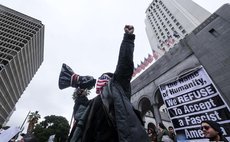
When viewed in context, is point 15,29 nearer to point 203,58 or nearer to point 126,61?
point 203,58

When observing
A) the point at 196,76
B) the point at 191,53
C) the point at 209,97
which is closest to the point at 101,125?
the point at 209,97

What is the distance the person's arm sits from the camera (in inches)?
72.1

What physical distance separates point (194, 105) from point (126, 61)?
3.13m

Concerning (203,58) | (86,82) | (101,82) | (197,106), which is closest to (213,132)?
(197,106)

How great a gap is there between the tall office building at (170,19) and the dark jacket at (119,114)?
3977cm

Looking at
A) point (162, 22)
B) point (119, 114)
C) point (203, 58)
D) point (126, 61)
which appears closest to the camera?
point (119, 114)

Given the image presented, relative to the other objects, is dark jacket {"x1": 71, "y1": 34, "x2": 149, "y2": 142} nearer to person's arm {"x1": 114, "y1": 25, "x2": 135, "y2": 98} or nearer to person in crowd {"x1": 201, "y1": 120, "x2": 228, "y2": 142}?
person's arm {"x1": 114, "y1": 25, "x2": 135, "y2": 98}

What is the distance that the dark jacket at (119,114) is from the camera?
1.48 metres

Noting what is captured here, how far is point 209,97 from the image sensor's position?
3.79 metres

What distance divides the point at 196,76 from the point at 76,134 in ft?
12.3

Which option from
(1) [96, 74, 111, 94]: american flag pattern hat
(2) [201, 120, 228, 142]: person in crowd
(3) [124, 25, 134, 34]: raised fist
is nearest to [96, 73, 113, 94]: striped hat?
(1) [96, 74, 111, 94]: american flag pattern hat

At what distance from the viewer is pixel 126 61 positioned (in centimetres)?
182

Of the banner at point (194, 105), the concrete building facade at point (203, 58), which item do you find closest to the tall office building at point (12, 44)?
the concrete building facade at point (203, 58)

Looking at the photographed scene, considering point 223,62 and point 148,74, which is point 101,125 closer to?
point 223,62
